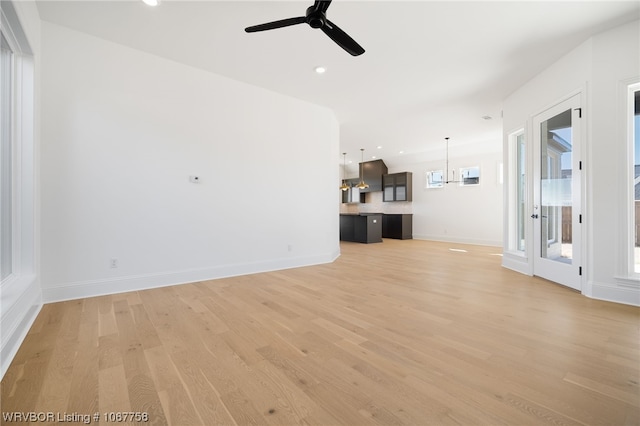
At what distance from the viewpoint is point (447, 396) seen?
4.72ft

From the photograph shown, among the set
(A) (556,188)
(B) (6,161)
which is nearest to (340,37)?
(B) (6,161)

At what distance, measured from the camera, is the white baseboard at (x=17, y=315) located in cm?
178

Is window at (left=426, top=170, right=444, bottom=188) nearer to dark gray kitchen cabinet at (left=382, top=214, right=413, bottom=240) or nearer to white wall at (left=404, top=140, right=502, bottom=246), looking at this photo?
white wall at (left=404, top=140, right=502, bottom=246)

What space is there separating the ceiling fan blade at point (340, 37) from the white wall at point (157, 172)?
2307 millimetres

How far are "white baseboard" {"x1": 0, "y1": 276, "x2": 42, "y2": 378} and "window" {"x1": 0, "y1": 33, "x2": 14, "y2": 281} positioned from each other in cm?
21

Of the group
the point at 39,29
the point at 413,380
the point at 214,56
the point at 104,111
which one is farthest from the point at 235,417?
the point at 39,29

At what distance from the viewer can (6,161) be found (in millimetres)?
2424

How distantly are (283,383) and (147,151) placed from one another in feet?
10.6

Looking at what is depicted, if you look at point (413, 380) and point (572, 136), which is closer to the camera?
point (413, 380)

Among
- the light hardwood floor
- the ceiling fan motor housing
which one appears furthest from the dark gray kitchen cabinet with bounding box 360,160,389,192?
the ceiling fan motor housing

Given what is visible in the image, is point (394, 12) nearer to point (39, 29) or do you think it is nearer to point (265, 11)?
point (265, 11)

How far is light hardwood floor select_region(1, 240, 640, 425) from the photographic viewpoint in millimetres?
1353

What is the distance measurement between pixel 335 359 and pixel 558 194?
386 cm

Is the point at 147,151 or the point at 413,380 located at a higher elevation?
the point at 147,151
